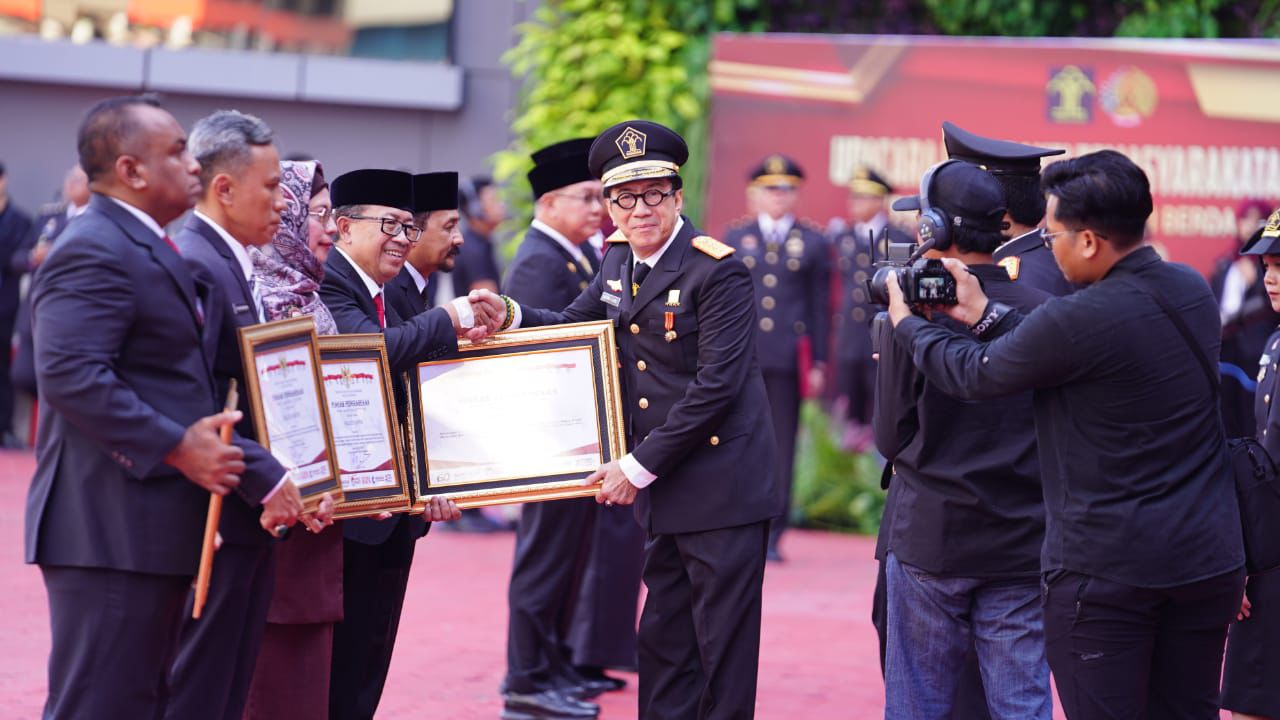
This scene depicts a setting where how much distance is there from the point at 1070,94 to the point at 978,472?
688cm

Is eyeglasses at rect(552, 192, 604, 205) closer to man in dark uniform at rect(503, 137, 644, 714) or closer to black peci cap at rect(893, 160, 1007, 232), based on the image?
man in dark uniform at rect(503, 137, 644, 714)

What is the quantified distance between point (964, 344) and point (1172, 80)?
7.21 meters

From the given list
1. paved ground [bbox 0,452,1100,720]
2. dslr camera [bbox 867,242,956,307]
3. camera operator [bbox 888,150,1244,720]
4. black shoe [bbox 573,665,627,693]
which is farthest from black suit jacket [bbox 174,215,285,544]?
black shoe [bbox 573,665,627,693]

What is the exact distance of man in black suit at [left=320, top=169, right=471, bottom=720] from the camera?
4.80 metres

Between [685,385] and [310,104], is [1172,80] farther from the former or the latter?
[310,104]

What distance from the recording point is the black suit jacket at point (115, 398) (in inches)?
140

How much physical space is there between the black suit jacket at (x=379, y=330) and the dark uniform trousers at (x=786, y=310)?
17.1 ft

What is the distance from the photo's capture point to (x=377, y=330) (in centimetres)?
474

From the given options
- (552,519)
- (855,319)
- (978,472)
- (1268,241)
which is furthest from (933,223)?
(855,319)

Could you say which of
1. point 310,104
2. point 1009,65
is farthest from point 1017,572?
point 310,104

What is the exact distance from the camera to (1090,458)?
12.3 ft

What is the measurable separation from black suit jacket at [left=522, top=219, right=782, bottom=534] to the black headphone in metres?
0.79

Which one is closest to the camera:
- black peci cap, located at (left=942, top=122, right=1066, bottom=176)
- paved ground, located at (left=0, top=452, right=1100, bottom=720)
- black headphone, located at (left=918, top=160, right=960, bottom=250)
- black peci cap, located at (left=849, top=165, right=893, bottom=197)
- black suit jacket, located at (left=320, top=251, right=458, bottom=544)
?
black headphone, located at (left=918, top=160, right=960, bottom=250)

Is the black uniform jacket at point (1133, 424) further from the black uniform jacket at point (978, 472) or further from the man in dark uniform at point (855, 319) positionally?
the man in dark uniform at point (855, 319)
